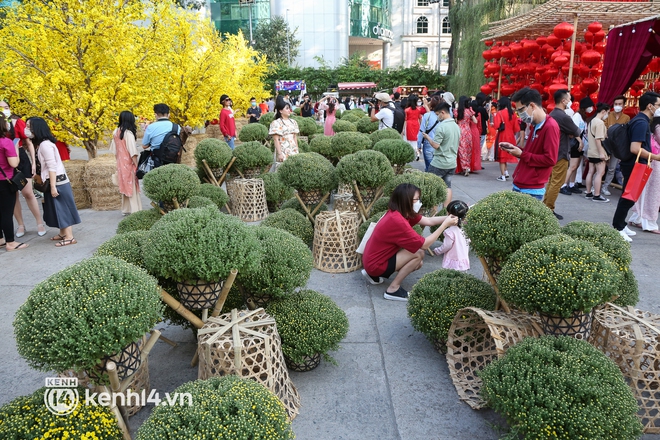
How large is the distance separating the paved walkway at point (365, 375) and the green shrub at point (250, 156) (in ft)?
9.97

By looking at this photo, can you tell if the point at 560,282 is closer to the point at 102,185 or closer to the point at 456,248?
the point at 456,248

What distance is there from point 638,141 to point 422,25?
2327 inches

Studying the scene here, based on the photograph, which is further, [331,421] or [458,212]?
[458,212]

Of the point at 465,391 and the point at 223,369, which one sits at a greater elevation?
the point at 223,369

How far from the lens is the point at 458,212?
4.40 metres

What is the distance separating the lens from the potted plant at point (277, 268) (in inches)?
122

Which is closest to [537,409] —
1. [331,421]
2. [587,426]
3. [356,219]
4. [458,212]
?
[587,426]

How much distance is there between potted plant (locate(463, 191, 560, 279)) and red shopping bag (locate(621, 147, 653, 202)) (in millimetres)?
3113

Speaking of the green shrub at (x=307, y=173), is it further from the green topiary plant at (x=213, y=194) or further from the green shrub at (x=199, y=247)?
the green shrub at (x=199, y=247)

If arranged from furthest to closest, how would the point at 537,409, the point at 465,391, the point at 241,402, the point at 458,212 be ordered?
the point at 458,212
the point at 465,391
the point at 537,409
the point at 241,402

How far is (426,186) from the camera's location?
543 cm

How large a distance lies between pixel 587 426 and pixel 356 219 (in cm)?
356

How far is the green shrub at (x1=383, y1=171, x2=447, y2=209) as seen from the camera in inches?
213

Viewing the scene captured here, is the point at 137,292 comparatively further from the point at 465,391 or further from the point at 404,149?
the point at 404,149
